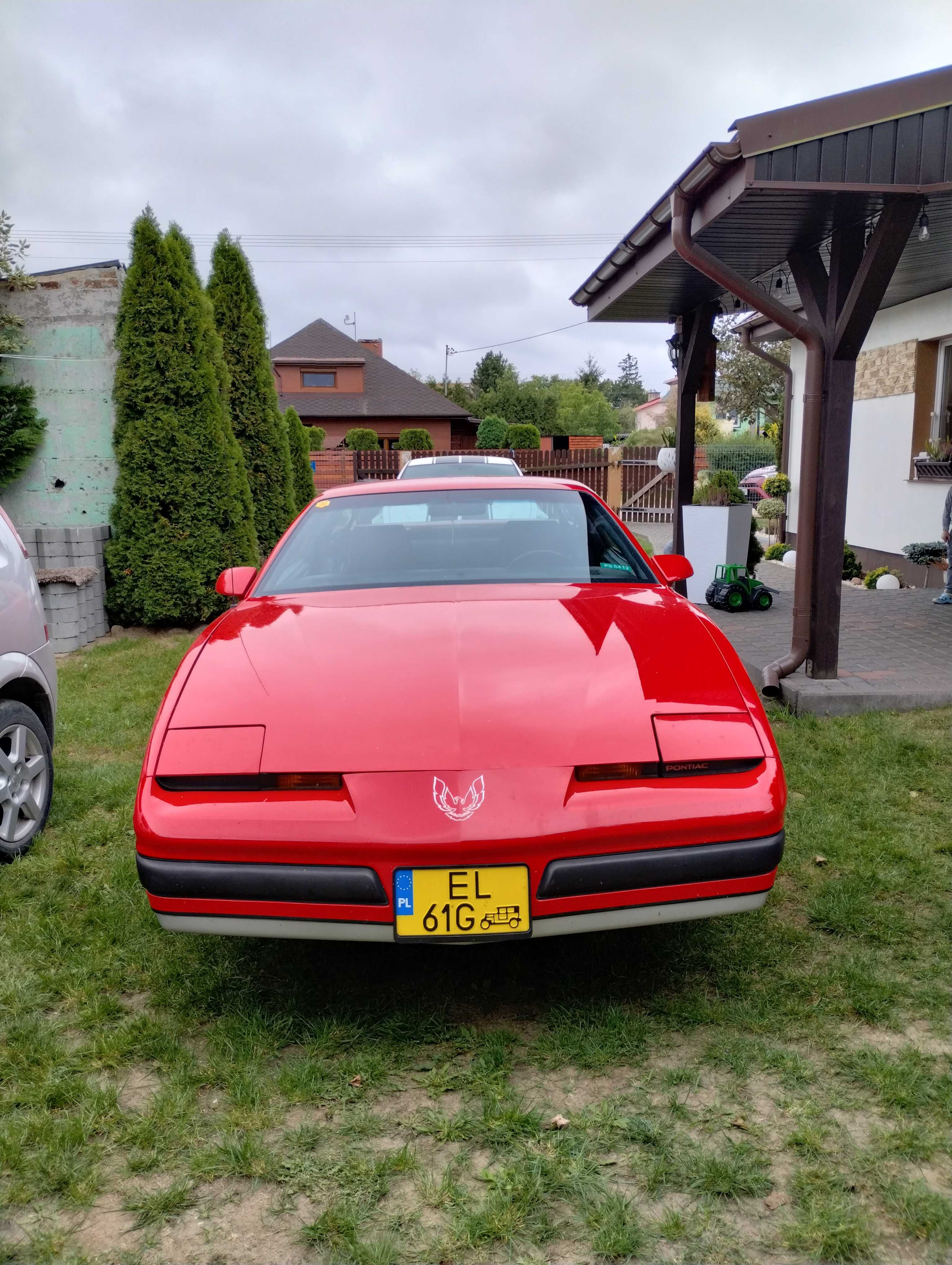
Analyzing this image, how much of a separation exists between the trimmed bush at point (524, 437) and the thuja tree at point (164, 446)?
2428 centimetres

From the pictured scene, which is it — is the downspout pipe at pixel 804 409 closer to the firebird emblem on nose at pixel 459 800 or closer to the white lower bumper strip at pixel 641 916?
the white lower bumper strip at pixel 641 916

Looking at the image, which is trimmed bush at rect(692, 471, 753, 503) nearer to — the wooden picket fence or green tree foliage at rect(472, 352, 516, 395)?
the wooden picket fence

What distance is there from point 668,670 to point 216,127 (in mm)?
23571

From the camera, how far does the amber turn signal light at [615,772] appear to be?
2.28 metres

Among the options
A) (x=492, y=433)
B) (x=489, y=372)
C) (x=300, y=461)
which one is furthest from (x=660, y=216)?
(x=489, y=372)

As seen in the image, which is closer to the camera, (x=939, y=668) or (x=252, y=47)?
(x=939, y=668)

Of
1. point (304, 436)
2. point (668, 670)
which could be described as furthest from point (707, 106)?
point (668, 670)

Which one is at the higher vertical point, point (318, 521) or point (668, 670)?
point (318, 521)

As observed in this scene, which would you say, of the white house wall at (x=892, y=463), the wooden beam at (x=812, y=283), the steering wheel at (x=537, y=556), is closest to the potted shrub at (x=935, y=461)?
the white house wall at (x=892, y=463)

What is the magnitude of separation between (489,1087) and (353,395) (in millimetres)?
37372

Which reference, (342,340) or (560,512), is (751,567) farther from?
(342,340)

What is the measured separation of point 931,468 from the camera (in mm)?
10031

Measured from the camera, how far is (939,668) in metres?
5.91

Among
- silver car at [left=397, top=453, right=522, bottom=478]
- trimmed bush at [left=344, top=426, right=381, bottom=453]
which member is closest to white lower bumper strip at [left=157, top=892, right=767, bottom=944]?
silver car at [left=397, top=453, right=522, bottom=478]
